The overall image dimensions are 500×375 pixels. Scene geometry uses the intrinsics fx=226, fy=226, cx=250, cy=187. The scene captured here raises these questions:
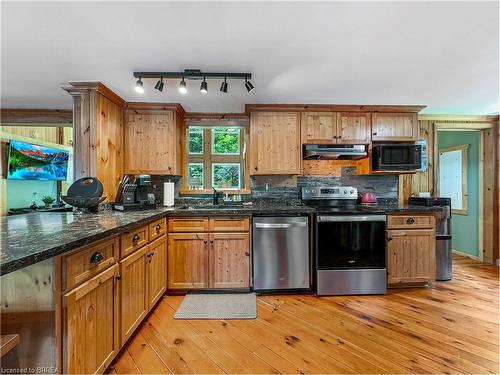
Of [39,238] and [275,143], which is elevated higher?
[275,143]

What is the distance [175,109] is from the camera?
2.95m

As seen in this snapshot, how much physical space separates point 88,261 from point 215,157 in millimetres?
2606

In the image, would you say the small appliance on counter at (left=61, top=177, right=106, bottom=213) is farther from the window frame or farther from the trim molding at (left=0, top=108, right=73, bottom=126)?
the trim molding at (left=0, top=108, right=73, bottom=126)

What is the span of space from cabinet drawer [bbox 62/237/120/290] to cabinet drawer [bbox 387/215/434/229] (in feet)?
9.15

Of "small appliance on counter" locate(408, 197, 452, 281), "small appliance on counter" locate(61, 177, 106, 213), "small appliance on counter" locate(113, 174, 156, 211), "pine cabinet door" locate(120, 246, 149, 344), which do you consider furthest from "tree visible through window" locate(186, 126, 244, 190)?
"small appliance on counter" locate(408, 197, 452, 281)

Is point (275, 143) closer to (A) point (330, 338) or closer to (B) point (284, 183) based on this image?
(B) point (284, 183)

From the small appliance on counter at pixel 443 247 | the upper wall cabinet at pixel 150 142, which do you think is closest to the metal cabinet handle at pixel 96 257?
the upper wall cabinet at pixel 150 142

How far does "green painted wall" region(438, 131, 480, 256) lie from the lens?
12.4 feet

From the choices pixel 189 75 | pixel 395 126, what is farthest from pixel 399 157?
pixel 189 75

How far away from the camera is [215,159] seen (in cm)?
366

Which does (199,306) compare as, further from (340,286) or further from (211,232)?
(340,286)

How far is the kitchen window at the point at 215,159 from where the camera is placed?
11.0 ft

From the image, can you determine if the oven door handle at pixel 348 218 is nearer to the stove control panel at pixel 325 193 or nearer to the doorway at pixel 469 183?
the stove control panel at pixel 325 193

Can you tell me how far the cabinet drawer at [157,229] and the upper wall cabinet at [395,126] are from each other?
2.88m
